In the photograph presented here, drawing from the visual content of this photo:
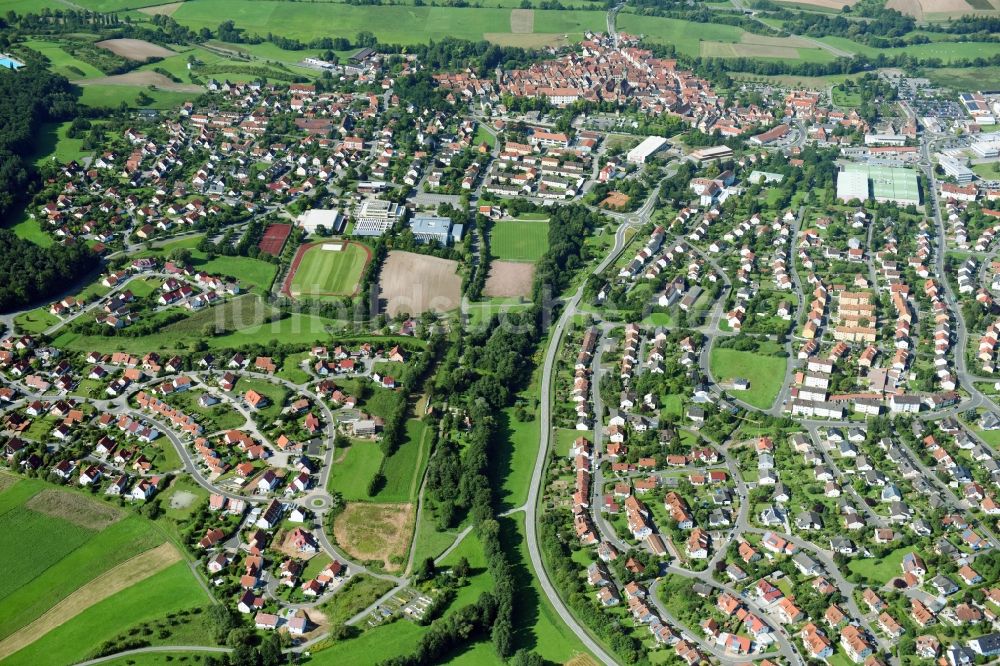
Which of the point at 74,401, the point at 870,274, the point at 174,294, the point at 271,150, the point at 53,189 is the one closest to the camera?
the point at 74,401

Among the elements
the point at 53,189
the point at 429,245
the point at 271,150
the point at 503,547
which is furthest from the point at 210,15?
the point at 503,547

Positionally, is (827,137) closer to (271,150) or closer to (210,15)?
(271,150)

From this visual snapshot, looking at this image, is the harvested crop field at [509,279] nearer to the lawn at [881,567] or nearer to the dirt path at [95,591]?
the dirt path at [95,591]

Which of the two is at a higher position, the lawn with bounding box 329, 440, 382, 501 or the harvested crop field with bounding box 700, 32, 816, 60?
the harvested crop field with bounding box 700, 32, 816, 60

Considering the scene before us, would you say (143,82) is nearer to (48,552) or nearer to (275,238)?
(275,238)

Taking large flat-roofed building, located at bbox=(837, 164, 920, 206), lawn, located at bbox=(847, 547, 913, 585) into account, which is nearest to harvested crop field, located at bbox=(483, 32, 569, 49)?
large flat-roofed building, located at bbox=(837, 164, 920, 206)

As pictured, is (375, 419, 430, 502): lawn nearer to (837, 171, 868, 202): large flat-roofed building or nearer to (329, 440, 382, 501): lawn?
(329, 440, 382, 501): lawn
